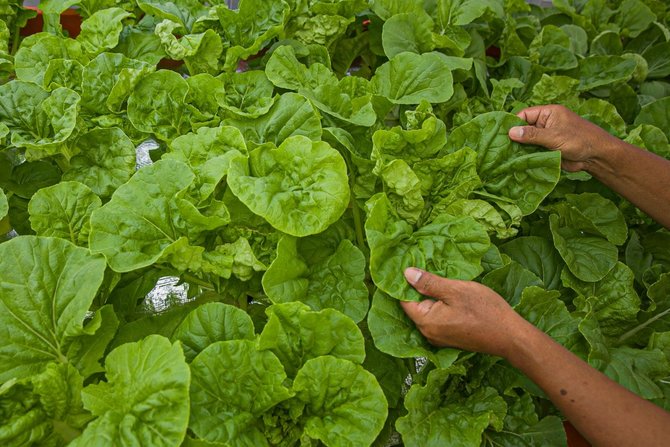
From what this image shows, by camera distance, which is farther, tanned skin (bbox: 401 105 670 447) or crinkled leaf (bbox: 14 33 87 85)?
crinkled leaf (bbox: 14 33 87 85)

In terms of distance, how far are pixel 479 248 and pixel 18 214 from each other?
1.17 m

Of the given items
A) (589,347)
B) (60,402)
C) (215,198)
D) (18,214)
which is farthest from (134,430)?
(589,347)

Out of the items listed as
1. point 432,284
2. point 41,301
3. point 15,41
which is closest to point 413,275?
point 432,284

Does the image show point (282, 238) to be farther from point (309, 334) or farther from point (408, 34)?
point (408, 34)

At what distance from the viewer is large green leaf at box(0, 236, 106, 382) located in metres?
1.12

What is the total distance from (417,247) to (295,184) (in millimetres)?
325

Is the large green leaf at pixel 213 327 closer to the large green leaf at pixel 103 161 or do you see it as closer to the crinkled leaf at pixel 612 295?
the large green leaf at pixel 103 161

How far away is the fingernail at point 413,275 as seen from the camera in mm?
1256

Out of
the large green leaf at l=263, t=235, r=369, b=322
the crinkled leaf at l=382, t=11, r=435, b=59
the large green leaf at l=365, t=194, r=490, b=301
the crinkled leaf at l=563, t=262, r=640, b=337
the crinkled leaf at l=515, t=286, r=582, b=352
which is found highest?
the crinkled leaf at l=382, t=11, r=435, b=59

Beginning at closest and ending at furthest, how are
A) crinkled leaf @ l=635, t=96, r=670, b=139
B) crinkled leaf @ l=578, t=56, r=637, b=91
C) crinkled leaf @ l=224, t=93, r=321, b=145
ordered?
crinkled leaf @ l=224, t=93, r=321, b=145 < crinkled leaf @ l=635, t=96, r=670, b=139 < crinkled leaf @ l=578, t=56, r=637, b=91

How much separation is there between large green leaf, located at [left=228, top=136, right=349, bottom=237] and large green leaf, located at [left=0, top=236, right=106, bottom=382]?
0.35 m

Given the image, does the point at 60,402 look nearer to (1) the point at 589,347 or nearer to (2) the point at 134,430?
(2) the point at 134,430

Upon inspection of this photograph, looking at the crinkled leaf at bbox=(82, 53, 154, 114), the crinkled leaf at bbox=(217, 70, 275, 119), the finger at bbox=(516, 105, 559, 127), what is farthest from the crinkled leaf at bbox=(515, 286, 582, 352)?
the crinkled leaf at bbox=(82, 53, 154, 114)

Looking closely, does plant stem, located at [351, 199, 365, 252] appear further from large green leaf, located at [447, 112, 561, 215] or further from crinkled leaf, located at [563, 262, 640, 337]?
crinkled leaf, located at [563, 262, 640, 337]
